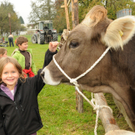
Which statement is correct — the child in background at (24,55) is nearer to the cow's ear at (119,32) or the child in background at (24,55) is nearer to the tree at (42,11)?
the cow's ear at (119,32)

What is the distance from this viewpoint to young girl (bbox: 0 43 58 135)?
1805mm

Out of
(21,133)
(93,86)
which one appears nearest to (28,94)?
(21,133)

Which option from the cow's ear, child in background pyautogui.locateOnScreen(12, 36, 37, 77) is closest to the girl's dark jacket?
the cow's ear

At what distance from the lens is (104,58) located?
61.0 inches

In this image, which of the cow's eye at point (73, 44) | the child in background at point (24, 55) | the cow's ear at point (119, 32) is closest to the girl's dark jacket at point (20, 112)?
the cow's eye at point (73, 44)

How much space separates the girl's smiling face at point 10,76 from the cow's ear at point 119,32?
3.81 feet

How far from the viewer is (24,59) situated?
3674mm

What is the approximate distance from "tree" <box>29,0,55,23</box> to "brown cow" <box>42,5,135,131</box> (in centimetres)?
3672

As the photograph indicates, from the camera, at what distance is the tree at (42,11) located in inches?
1438

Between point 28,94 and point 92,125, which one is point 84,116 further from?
point 28,94

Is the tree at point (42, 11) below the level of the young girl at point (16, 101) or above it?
above

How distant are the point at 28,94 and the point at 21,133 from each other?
1.52ft

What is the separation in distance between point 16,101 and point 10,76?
308mm

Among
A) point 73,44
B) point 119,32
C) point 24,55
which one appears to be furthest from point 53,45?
point 24,55
